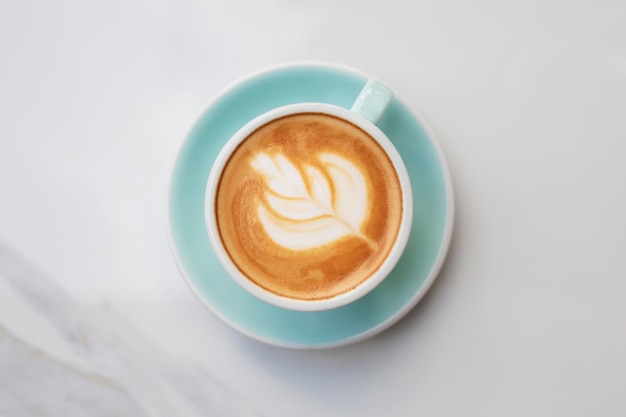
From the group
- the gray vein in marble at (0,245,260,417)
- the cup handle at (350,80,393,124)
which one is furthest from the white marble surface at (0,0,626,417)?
the cup handle at (350,80,393,124)

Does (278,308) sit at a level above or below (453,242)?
below

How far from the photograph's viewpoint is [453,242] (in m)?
1.28

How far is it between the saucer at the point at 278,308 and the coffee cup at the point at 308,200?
90mm

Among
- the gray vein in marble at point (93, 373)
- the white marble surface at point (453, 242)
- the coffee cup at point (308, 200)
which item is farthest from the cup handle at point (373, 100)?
the gray vein in marble at point (93, 373)

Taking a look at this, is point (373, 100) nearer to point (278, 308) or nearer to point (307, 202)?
point (307, 202)

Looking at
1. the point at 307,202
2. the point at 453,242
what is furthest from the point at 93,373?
the point at 453,242

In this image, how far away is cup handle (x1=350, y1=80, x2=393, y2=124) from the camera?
1128 millimetres

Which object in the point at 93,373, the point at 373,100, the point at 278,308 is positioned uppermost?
the point at 373,100

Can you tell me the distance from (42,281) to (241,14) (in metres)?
0.62

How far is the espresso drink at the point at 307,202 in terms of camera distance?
112 centimetres

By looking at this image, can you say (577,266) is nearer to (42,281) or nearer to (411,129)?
(411,129)

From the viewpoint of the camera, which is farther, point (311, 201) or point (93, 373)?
point (93, 373)

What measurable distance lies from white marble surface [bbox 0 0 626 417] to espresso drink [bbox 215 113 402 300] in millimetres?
209

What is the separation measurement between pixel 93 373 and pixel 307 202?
55 cm
